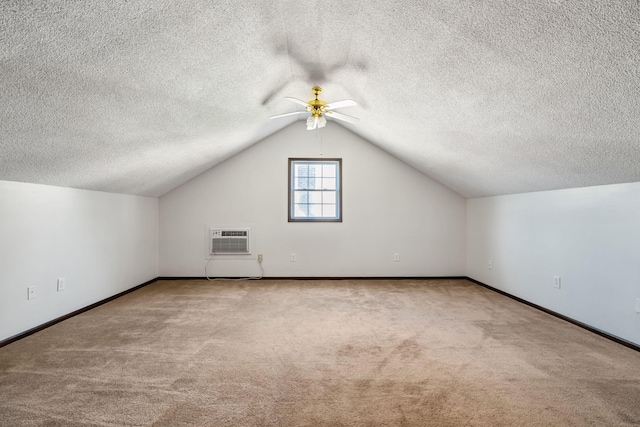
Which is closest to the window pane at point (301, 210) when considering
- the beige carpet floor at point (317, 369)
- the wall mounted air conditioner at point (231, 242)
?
the wall mounted air conditioner at point (231, 242)

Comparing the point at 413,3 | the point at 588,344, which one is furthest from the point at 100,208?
the point at 588,344

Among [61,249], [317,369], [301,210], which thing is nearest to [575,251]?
[317,369]

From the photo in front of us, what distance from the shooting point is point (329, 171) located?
18.3 ft

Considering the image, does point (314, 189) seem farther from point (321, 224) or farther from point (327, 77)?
point (327, 77)

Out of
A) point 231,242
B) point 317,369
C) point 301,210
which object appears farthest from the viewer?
point 301,210

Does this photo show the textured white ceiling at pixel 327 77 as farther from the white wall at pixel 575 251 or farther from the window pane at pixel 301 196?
the window pane at pixel 301 196

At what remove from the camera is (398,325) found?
3.18 metres

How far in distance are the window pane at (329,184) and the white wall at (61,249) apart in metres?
2.83

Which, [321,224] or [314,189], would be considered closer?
[321,224]

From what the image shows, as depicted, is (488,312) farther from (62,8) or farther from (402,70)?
(62,8)

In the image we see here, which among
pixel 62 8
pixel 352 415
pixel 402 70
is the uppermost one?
pixel 402 70

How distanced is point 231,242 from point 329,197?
5.78 feet

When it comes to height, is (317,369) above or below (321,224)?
below

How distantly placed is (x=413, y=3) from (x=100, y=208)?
156 inches
